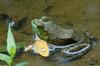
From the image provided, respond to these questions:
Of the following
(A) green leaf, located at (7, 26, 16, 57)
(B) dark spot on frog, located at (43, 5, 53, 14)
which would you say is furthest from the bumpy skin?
(A) green leaf, located at (7, 26, 16, 57)

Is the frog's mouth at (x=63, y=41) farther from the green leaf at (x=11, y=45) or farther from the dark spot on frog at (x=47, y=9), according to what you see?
the green leaf at (x=11, y=45)

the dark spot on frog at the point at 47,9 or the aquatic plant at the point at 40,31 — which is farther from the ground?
the dark spot on frog at the point at 47,9

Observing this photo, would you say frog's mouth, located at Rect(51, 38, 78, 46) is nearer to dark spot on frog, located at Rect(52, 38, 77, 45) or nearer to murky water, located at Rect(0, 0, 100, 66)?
dark spot on frog, located at Rect(52, 38, 77, 45)

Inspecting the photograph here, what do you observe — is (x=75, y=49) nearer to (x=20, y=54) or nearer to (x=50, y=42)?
(x=50, y=42)

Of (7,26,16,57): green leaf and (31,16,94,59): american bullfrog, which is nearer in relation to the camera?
(7,26,16,57): green leaf

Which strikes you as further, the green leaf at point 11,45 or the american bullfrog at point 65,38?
the american bullfrog at point 65,38

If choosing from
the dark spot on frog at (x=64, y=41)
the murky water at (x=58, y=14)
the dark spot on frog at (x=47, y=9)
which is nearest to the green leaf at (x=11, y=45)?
the murky water at (x=58, y=14)

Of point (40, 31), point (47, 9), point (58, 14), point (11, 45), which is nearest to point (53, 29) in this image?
point (40, 31)

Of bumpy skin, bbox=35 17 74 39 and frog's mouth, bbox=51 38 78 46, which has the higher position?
bumpy skin, bbox=35 17 74 39

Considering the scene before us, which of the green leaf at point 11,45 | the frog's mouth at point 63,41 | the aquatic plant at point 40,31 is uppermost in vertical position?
the green leaf at point 11,45

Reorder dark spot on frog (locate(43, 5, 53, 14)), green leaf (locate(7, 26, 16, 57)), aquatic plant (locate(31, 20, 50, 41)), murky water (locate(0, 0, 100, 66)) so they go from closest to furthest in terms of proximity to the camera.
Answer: green leaf (locate(7, 26, 16, 57)) < murky water (locate(0, 0, 100, 66)) < aquatic plant (locate(31, 20, 50, 41)) < dark spot on frog (locate(43, 5, 53, 14))
